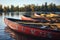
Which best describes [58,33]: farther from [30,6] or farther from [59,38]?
[30,6]

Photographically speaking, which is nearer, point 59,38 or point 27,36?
point 59,38

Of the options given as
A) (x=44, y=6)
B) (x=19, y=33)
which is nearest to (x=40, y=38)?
(x=19, y=33)

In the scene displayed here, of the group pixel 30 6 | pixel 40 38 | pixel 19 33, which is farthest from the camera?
pixel 30 6

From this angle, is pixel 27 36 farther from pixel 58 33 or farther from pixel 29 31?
pixel 58 33

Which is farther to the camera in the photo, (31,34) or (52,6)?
(52,6)

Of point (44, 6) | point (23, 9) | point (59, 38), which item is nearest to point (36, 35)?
point (59, 38)

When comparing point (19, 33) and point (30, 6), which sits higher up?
point (30, 6)

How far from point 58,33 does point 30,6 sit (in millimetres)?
153370

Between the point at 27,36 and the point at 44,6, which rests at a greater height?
the point at 44,6

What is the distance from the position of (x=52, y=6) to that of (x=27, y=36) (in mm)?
146340

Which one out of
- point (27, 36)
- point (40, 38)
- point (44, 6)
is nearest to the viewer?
point (40, 38)

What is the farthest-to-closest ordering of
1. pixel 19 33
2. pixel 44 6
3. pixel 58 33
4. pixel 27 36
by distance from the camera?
pixel 44 6, pixel 19 33, pixel 27 36, pixel 58 33

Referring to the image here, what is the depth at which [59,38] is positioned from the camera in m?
19.8

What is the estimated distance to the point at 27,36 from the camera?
75.6ft
